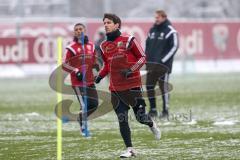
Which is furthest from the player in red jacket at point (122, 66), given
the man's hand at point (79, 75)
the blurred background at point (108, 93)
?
the man's hand at point (79, 75)

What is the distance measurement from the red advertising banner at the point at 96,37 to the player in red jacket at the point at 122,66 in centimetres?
2343

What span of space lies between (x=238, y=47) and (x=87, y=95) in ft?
87.7

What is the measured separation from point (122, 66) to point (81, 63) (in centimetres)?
312

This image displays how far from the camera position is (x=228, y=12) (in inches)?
2040

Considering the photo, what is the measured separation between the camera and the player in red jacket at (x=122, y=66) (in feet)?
40.3

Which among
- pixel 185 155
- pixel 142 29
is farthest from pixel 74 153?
pixel 142 29

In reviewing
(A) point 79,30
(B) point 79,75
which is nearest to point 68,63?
(B) point 79,75

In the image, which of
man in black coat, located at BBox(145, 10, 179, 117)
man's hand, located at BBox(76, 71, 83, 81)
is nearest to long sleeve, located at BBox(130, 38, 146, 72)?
man's hand, located at BBox(76, 71, 83, 81)

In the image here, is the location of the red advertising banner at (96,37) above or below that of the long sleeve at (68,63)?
above

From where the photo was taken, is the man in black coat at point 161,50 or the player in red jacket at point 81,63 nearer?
the player in red jacket at point 81,63

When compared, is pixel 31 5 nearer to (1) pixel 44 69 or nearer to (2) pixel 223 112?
(1) pixel 44 69

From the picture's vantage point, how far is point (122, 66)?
12.5m

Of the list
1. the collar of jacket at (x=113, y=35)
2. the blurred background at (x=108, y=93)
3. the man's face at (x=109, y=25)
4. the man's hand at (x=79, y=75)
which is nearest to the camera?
the man's face at (x=109, y=25)

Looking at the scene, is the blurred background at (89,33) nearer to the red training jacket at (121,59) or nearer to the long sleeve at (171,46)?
the long sleeve at (171,46)
